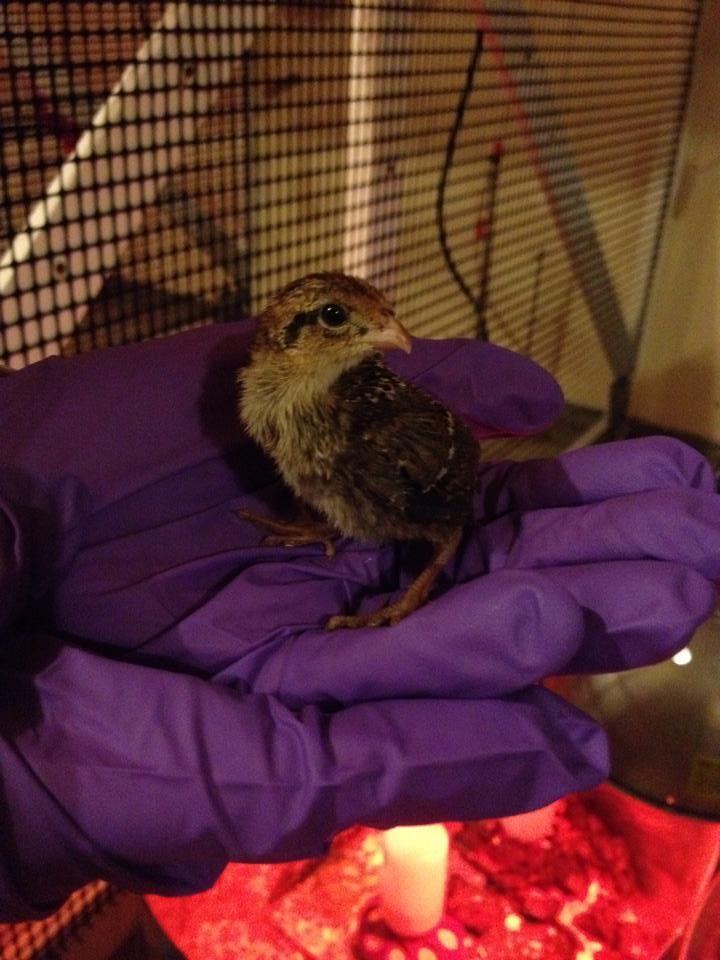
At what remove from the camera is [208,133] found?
173 cm

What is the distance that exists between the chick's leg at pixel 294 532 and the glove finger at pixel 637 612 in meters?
0.38

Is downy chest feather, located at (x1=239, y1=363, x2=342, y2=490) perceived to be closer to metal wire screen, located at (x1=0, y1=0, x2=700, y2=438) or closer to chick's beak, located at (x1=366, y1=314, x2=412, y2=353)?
chick's beak, located at (x1=366, y1=314, x2=412, y2=353)

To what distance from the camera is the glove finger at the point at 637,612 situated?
901 mm

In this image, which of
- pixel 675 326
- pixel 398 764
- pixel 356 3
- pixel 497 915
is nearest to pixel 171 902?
pixel 497 915

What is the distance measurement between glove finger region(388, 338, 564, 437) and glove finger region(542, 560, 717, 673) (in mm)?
489

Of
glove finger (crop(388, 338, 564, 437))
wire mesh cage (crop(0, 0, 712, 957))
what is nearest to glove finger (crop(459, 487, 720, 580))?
glove finger (crop(388, 338, 564, 437))

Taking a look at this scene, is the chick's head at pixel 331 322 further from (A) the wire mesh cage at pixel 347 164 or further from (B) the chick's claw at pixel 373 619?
(A) the wire mesh cage at pixel 347 164

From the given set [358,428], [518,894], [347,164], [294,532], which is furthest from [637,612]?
[347,164]

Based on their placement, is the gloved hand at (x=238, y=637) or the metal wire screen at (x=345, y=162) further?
the metal wire screen at (x=345, y=162)

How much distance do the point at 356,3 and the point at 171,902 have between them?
184 cm

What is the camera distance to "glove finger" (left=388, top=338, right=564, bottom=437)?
4.52 ft

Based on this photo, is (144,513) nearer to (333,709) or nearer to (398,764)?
(333,709)

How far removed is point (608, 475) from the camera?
3.97 feet

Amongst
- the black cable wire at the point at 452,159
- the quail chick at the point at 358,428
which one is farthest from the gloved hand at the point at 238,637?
the black cable wire at the point at 452,159
